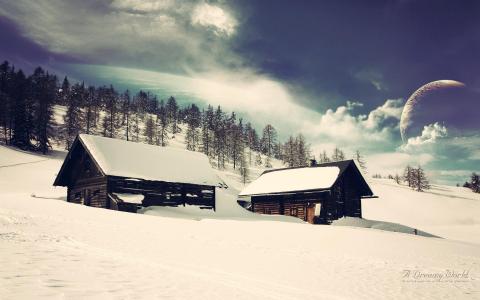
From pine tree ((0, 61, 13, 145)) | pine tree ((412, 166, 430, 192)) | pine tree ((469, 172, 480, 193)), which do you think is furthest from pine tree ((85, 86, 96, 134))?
pine tree ((469, 172, 480, 193))

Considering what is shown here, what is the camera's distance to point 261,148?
128625 mm

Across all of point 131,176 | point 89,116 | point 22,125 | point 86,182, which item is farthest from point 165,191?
point 89,116

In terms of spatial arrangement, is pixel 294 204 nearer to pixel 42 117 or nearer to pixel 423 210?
pixel 423 210

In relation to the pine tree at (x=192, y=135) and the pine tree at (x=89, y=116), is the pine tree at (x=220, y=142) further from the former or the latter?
the pine tree at (x=89, y=116)

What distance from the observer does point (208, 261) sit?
12.3 metres

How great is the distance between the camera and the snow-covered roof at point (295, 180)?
115 ft

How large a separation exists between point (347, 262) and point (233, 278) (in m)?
7.10

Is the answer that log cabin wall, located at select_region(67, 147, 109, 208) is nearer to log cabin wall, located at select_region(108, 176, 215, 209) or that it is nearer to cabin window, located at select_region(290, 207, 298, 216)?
log cabin wall, located at select_region(108, 176, 215, 209)

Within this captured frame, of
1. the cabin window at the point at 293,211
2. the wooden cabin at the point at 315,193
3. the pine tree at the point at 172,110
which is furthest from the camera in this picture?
the pine tree at the point at 172,110

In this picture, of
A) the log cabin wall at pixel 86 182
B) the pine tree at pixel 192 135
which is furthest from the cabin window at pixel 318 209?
the pine tree at pixel 192 135

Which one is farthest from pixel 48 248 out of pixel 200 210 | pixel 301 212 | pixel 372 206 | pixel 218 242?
pixel 372 206

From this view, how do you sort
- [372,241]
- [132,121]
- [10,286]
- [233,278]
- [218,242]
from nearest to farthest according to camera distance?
[10,286], [233,278], [218,242], [372,241], [132,121]

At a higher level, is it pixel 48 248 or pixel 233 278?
pixel 48 248

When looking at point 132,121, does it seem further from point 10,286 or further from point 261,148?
point 10,286
